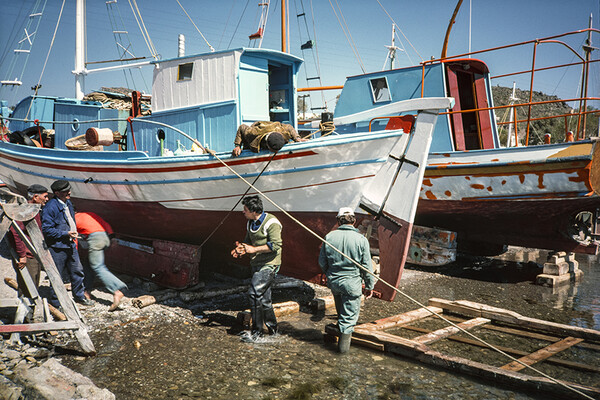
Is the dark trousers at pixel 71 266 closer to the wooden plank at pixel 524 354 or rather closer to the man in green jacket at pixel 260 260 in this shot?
the man in green jacket at pixel 260 260

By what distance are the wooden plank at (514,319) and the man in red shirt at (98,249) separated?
4.57 m

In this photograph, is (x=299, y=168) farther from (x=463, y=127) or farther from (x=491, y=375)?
(x=463, y=127)

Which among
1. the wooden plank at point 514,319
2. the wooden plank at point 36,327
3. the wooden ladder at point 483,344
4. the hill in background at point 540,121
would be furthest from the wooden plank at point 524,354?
the hill in background at point 540,121

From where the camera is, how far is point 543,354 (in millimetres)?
5074

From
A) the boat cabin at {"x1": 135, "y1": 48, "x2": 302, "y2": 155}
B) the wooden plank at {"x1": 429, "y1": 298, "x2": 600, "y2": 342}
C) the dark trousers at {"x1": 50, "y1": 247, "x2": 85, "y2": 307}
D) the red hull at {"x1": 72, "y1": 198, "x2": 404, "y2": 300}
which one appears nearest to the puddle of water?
the wooden plank at {"x1": 429, "y1": 298, "x2": 600, "y2": 342}

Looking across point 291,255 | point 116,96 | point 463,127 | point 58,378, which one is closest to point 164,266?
point 291,255

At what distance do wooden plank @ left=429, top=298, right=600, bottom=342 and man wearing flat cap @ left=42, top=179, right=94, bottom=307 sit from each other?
5226 millimetres

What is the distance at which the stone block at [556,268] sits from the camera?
937cm

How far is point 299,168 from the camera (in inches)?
255

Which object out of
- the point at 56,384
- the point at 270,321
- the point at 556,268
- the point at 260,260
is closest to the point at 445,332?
the point at 270,321

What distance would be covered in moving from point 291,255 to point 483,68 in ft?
22.7

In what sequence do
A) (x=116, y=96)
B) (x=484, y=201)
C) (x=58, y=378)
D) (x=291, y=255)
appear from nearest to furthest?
(x=58, y=378) < (x=291, y=255) < (x=484, y=201) < (x=116, y=96)

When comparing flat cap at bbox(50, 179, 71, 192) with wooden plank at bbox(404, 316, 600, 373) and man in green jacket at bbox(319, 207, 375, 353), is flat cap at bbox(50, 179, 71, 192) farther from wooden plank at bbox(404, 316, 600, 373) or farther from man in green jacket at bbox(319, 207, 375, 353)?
wooden plank at bbox(404, 316, 600, 373)

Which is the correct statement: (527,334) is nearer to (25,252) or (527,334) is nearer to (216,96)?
(216,96)
